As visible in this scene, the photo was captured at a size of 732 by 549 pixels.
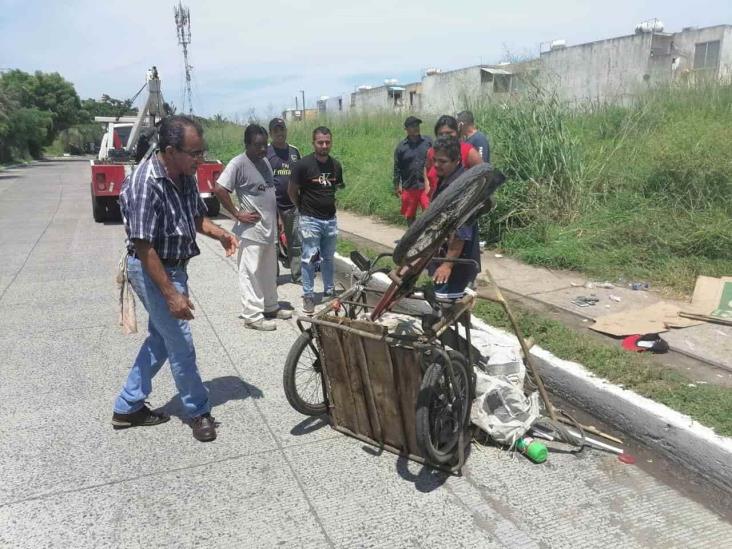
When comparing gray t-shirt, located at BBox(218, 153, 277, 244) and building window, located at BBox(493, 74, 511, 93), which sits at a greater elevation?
building window, located at BBox(493, 74, 511, 93)

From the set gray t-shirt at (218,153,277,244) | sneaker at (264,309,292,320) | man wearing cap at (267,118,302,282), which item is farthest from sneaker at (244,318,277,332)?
man wearing cap at (267,118,302,282)

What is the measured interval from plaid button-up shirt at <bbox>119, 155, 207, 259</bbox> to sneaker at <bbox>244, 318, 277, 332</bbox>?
7.14 ft

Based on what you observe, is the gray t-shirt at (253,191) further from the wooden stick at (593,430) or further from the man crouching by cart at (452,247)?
the wooden stick at (593,430)

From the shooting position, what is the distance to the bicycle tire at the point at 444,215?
2953mm

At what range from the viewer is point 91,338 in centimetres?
536

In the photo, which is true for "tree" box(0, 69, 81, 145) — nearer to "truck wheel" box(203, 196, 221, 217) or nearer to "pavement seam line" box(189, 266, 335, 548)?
"truck wheel" box(203, 196, 221, 217)

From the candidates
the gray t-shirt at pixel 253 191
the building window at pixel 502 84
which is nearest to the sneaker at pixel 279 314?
the gray t-shirt at pixel 253 191

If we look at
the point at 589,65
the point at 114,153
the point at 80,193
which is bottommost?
the point at 80,193

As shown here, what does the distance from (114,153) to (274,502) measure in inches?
496

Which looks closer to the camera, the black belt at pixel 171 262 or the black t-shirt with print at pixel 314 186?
the black belt at pixel 171 262

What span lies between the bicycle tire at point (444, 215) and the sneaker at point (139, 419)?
1925 millimetres

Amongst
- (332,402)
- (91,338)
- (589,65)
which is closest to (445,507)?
(332,402)

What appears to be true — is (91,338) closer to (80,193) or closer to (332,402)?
(332,402)

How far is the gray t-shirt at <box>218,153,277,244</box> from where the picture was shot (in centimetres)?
544
